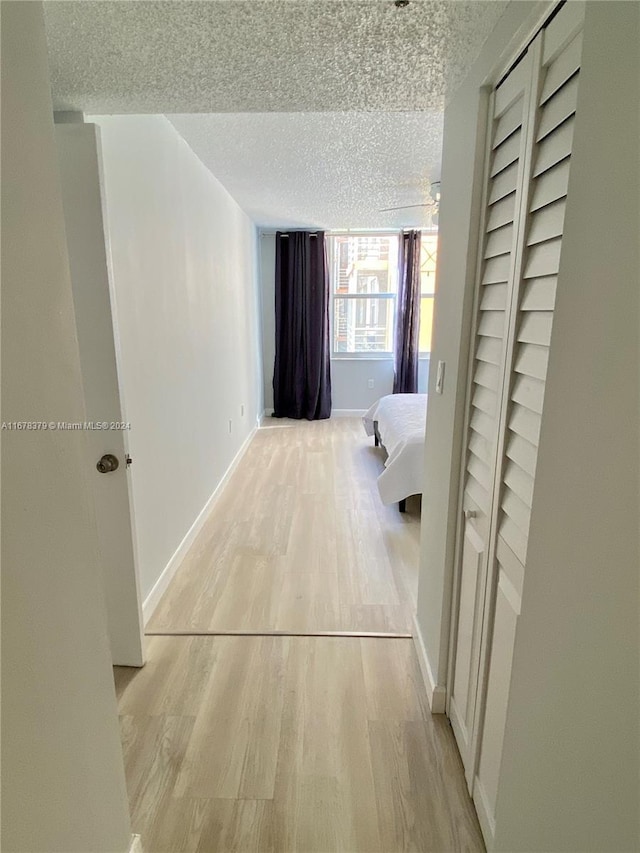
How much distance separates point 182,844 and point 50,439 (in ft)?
3.99

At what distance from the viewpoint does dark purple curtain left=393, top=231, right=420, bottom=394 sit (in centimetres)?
565

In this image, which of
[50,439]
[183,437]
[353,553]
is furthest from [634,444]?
[183,437]

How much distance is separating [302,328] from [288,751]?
4963 millimetres

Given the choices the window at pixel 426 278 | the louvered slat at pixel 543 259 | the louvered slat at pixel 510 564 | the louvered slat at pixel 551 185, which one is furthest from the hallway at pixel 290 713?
the window at pixel 426 278

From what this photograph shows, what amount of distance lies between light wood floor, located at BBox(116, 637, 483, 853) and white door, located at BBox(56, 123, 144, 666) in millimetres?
326

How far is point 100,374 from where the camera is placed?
5.28ft

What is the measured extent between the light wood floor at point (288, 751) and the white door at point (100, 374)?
0.33 meters

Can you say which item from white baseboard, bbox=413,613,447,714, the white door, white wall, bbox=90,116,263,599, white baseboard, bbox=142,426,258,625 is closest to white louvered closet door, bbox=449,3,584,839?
white baseboard, bbox=413,613,447,714

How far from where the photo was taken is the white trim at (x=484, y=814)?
45.8 inches

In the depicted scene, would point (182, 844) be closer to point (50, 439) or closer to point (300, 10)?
point (50, 439)

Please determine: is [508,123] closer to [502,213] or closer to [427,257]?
[502,213]

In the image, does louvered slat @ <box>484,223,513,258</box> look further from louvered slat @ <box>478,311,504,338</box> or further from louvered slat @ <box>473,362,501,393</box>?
louvered slat @ <box>473,362,501,393</box>

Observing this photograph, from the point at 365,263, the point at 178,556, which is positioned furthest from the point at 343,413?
the point at 178,556

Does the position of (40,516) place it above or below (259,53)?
below
